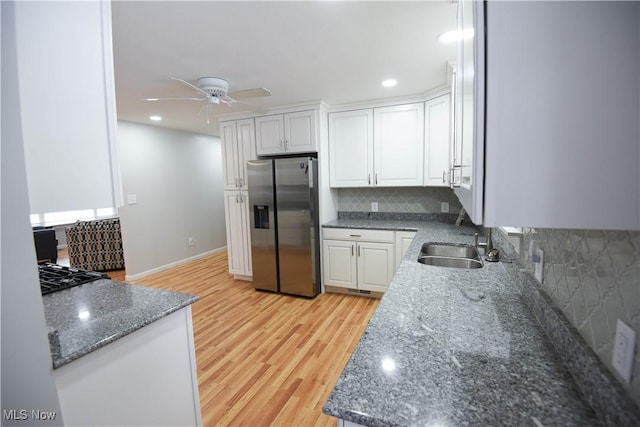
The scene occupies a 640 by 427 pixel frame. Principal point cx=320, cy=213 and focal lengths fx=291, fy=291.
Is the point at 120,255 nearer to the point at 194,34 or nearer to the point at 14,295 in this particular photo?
the point at 194,34

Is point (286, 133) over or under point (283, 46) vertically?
under

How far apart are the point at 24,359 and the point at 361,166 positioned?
3074 mm

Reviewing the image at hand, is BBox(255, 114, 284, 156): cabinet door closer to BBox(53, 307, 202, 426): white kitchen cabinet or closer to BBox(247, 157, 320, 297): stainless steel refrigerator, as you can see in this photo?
BBox(247, 157, 320, 297): stainless steel refrigerator

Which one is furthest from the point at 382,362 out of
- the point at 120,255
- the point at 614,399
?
the point at 120,255

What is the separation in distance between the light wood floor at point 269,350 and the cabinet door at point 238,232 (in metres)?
0.28

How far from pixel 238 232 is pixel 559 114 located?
12.2 feet

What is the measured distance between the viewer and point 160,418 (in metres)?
1.28

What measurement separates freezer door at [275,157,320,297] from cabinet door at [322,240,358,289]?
0.12 m

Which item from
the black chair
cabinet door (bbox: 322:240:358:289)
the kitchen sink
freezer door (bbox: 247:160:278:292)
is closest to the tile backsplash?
the kitchen sink

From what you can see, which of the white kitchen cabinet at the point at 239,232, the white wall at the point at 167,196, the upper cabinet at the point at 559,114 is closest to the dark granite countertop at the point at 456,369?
the upper cabinet at the point at 559,114

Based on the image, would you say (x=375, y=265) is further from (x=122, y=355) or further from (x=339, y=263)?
(x=122, y=355)

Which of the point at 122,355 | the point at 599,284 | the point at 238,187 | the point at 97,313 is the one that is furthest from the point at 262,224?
the point at 599,284

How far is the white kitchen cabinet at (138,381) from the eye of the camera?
0.99 m

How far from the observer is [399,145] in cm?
323
